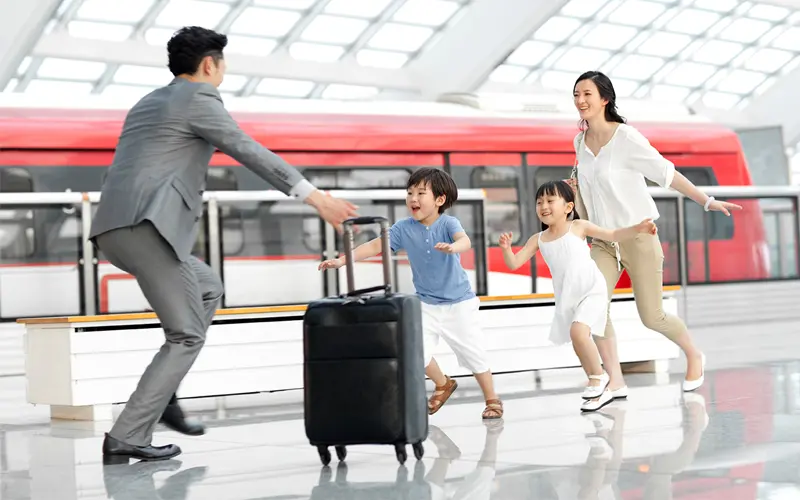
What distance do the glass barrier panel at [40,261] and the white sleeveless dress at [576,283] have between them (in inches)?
266

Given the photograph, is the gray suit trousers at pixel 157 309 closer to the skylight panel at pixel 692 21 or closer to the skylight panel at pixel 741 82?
the skylight panel at pixel 692 21

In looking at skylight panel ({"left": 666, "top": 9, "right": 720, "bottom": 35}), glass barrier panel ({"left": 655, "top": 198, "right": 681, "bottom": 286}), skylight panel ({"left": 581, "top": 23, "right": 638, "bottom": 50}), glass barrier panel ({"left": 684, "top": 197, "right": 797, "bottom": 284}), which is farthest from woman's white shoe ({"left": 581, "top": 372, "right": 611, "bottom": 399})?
skylight panel ({"left": 666, "top": 9, "right": 720, "bottom": 35})

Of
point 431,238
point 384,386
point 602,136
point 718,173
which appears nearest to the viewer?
point 384,386

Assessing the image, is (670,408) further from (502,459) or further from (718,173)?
(718,173)

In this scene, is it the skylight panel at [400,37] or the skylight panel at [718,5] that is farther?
the skylight panel at [718,5]

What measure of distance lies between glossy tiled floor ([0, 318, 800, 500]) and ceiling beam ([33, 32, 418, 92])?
64.4ft

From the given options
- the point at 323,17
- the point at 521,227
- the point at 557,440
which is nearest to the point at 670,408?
the point at 557,440

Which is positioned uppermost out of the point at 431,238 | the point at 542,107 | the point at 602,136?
the point at 542,107

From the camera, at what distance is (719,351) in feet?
36.2

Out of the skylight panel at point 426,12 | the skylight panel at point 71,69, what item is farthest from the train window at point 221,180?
the skylight panel at point 426,12

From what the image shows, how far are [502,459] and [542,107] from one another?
1146 cm

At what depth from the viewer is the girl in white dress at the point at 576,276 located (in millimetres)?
6254

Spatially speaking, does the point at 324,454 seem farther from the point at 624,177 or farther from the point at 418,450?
the point at 624,177

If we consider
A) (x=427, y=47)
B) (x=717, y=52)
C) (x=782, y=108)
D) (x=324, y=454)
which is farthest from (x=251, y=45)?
(x=324, y=454)
